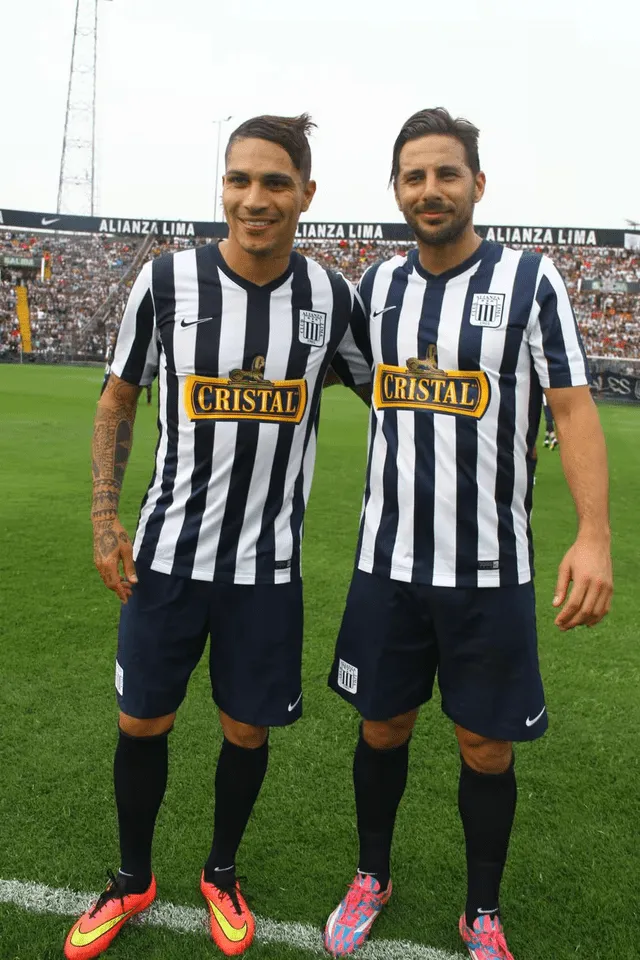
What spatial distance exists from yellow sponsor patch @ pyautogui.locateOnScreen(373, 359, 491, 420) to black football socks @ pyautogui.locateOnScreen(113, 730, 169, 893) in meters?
1.20

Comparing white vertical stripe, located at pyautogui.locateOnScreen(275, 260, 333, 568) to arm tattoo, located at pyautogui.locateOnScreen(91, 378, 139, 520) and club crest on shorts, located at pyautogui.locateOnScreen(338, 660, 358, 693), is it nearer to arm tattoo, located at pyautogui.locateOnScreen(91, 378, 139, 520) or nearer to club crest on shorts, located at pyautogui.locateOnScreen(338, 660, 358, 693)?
club crest on shorts, located at pyautogui.locateOnScreen(338, 660, 358, 693)

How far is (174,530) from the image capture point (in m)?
2.29

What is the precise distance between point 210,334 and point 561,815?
208cm

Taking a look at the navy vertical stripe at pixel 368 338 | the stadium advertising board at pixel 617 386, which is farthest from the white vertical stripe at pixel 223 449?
the stadium advertising board at pixel 617 386

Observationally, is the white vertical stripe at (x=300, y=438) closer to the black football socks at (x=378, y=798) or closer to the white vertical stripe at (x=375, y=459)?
the white vertical stripe at (x=375, y=459)

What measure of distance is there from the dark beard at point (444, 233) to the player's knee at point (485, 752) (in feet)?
4.42

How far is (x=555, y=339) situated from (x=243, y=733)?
1420 mm

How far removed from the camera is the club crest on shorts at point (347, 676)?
2354mm

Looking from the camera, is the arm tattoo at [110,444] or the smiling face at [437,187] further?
the arm tattoo at [110,444]

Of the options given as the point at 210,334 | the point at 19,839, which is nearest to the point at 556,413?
the point at 210,334

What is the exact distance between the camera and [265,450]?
2252mm

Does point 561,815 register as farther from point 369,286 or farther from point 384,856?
point 369,286

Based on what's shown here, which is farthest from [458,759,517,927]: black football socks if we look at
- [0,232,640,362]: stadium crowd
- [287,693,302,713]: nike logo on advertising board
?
[0,232,640,362]: stadium crowd

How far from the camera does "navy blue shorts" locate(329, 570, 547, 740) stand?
2.19 metres
